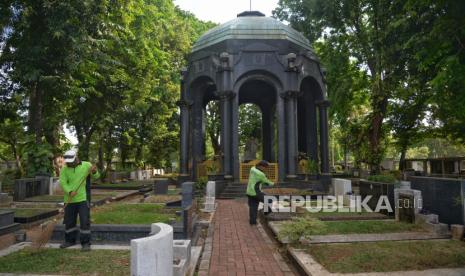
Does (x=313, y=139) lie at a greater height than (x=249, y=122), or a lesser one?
lesser

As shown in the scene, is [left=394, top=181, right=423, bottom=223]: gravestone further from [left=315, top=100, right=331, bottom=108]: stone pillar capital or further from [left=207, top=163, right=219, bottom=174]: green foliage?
[left=315, top=100, right=331, bottom=108]: stone pillar capital

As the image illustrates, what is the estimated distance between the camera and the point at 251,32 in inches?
787

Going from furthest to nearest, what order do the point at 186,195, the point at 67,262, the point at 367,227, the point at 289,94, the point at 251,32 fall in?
1. the point at 251,32
2. the point at 289,94
3. the point at 367,227
4. the point at 186,195
5. the point at 67,262

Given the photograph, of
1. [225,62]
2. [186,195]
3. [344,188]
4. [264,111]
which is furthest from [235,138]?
[186,195]

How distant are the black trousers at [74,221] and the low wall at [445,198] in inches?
296

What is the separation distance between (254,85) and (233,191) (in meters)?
8.74

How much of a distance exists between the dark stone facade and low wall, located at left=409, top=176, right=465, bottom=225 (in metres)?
8.77

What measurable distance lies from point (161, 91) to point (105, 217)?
21726mm

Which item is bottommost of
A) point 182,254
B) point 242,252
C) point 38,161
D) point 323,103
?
point 242,252

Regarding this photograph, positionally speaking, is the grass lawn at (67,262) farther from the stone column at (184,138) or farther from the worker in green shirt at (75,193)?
the stone column at (184,138)

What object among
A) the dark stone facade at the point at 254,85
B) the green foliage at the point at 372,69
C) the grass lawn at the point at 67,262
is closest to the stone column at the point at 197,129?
the dark stone facade at the point at 254,85

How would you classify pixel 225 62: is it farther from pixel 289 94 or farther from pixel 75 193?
pixel 75 193

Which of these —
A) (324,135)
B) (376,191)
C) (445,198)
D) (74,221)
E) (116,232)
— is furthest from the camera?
(324,135)

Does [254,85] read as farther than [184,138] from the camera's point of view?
Yes
